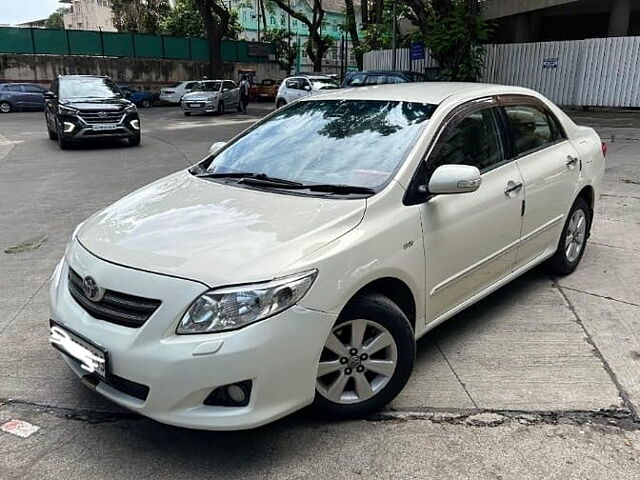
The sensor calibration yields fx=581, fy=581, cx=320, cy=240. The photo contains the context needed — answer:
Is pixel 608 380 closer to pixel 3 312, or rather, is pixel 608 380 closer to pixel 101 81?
pixel 3 312

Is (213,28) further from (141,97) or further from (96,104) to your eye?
(96,104)

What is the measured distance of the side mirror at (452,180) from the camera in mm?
3086

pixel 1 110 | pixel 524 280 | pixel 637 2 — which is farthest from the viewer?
pixel 1 110

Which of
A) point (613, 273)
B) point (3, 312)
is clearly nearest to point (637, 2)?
point (613, 273)

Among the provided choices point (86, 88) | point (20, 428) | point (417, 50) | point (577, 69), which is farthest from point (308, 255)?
point (577, 69)

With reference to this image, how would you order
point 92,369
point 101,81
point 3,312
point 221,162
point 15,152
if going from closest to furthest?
point 92,369 < point 221,162 < point 3,312 < point 15,152 < point 101,81

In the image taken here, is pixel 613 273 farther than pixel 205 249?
Yes

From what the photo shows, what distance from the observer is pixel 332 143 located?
11.8 feet

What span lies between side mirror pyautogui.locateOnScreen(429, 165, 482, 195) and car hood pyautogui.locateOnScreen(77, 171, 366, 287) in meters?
0.44

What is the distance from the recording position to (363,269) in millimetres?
2764

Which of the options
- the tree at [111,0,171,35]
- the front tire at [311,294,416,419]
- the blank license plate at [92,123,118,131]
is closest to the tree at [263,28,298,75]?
the tree at [111,0,171,35]

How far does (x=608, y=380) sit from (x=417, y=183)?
1.59 meters

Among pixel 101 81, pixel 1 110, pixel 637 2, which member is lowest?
pixel 1 110

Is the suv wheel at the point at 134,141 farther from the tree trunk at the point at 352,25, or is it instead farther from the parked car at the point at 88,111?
the tree trunk at the point at 352,25
